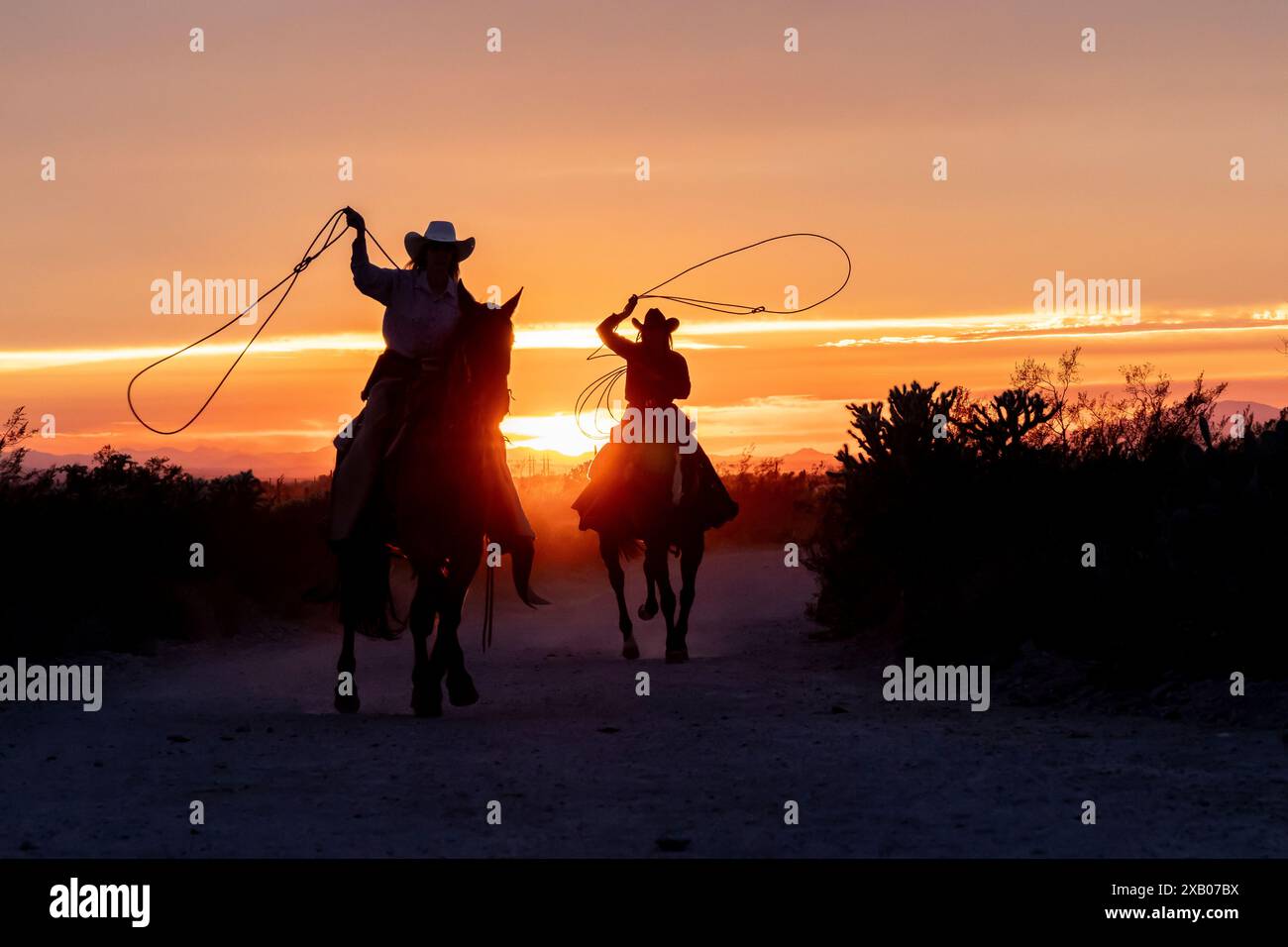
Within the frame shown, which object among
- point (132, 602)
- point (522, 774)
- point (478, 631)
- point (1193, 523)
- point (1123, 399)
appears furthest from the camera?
point (1123, 399)

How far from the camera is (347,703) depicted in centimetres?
1182

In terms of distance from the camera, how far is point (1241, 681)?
10.7m

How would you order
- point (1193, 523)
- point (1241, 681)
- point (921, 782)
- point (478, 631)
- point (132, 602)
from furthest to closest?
point (478, 631) < point (132, 602) < point (1193, 523) < point (1241, 681) < point (921, 782)

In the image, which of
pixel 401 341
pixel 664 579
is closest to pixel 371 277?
pixel 401 341

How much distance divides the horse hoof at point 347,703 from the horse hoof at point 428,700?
809 millimetres

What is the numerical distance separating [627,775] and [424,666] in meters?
3.16

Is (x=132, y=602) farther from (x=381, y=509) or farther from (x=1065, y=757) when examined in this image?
(x=1065, y=757)

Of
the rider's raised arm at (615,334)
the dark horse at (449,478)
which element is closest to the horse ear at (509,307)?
the dark horse at (449,478)

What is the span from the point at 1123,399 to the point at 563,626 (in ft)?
28.7

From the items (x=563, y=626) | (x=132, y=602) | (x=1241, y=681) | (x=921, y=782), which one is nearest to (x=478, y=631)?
(x=563, y=626)

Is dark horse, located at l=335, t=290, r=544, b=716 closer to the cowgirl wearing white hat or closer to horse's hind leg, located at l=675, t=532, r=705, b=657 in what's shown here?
the cowgirl wearing white hat

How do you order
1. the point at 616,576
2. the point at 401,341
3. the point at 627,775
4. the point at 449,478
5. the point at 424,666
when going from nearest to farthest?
1. the point at 627,775
2. the point at 449,478
3. the point at 424,666
4. the point at 401,341
5. the point at 616,576

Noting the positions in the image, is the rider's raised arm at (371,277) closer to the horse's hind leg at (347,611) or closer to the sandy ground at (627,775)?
the horse's hind leg at (347,611)

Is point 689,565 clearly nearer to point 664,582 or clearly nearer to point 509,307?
point 664,582
